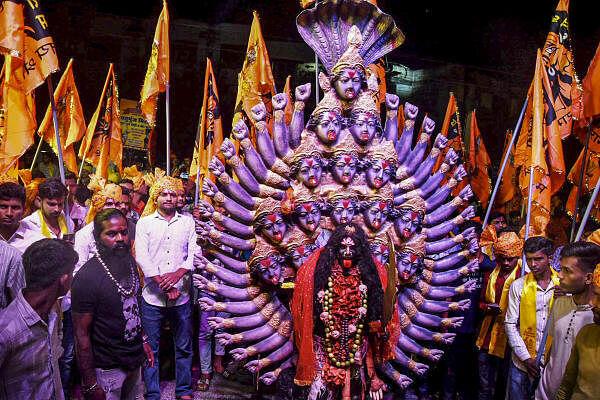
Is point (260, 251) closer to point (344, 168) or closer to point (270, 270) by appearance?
point (270, 270)

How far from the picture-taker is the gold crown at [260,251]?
174 inches

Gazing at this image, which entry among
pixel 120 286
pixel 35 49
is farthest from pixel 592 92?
pixel 35 49

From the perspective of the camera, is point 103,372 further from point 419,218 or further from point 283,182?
point 419,218

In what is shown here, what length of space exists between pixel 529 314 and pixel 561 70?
2577mm

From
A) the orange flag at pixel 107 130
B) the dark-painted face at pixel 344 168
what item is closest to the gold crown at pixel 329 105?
the dark-painted face at pixel 344 168

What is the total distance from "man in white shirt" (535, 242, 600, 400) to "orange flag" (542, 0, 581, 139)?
102 inches

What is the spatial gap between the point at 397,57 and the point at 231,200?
8.35 metres

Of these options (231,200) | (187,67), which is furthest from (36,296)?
(187,67)

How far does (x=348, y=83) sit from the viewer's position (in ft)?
14.9

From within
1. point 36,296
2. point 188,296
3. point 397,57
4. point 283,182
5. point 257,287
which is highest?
point 397,57

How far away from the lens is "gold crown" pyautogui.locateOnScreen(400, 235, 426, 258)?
15.3 feet

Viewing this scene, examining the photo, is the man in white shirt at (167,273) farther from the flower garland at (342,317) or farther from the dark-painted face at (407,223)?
the dark-painted face at (407,223)

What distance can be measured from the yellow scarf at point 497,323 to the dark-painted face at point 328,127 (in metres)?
2.00

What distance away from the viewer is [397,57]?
12.0 m
